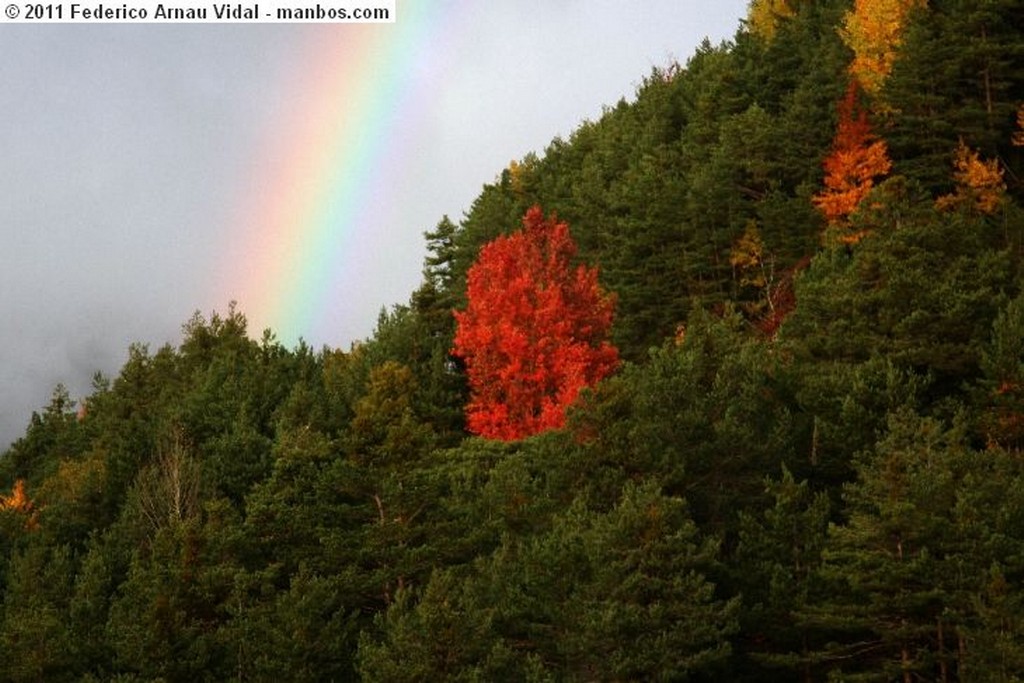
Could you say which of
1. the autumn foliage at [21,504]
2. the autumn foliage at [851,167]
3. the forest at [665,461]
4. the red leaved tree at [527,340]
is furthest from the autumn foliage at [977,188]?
the autumn foliage at [21,504]

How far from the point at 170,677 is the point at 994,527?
29265 mm

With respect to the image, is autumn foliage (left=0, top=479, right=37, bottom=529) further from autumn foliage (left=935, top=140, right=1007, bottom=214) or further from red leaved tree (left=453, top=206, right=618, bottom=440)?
autumn foliage (left=935, top=140, right=1007, bottom=214)

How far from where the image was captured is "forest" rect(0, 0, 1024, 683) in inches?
1333

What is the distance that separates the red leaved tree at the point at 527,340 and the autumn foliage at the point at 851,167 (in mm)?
13882

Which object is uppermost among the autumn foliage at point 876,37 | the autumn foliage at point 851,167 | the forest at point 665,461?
the autumn foliage at point 876,37

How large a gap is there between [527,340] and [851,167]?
21.5 meters

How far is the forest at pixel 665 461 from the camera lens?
1333 inches

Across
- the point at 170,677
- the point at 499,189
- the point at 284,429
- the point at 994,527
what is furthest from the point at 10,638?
the point at 499,189

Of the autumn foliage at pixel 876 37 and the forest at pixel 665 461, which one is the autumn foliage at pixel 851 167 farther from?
the autumn foliage at pixel 876 37

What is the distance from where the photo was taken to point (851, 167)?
64250 mm

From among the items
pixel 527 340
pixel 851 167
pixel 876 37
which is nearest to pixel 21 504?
pixel 527 340

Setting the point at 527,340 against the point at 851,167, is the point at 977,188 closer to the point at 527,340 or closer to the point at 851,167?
the point at 851,167

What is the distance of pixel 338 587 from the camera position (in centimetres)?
4312

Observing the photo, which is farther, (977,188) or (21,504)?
(21,504)
